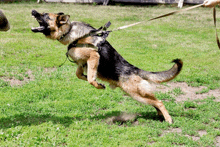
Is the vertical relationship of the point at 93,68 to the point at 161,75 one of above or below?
above

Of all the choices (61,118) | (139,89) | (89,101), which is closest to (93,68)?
(139,89)

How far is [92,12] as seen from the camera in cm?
1916

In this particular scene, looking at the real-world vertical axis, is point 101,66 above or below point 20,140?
above

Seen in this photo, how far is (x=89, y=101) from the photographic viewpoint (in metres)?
6.29

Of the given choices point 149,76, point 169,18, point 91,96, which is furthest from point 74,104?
point 169,18

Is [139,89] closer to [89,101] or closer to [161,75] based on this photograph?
[161,75]

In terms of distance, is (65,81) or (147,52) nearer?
(65,81)

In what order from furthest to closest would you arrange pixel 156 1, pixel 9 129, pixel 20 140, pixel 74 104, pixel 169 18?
pixel 156 1 → pixel 169 18 → pixel 74 104 → pixel 9 129 → pixel 20 140

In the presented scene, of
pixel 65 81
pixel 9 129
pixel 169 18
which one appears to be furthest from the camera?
pixel 169 18

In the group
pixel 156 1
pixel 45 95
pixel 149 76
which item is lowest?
pixel 45 95

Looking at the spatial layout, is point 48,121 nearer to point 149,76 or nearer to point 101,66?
point 101,66

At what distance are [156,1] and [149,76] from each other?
18.9 m

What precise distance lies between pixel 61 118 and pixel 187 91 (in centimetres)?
382

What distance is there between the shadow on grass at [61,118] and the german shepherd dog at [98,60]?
1.93 feet
